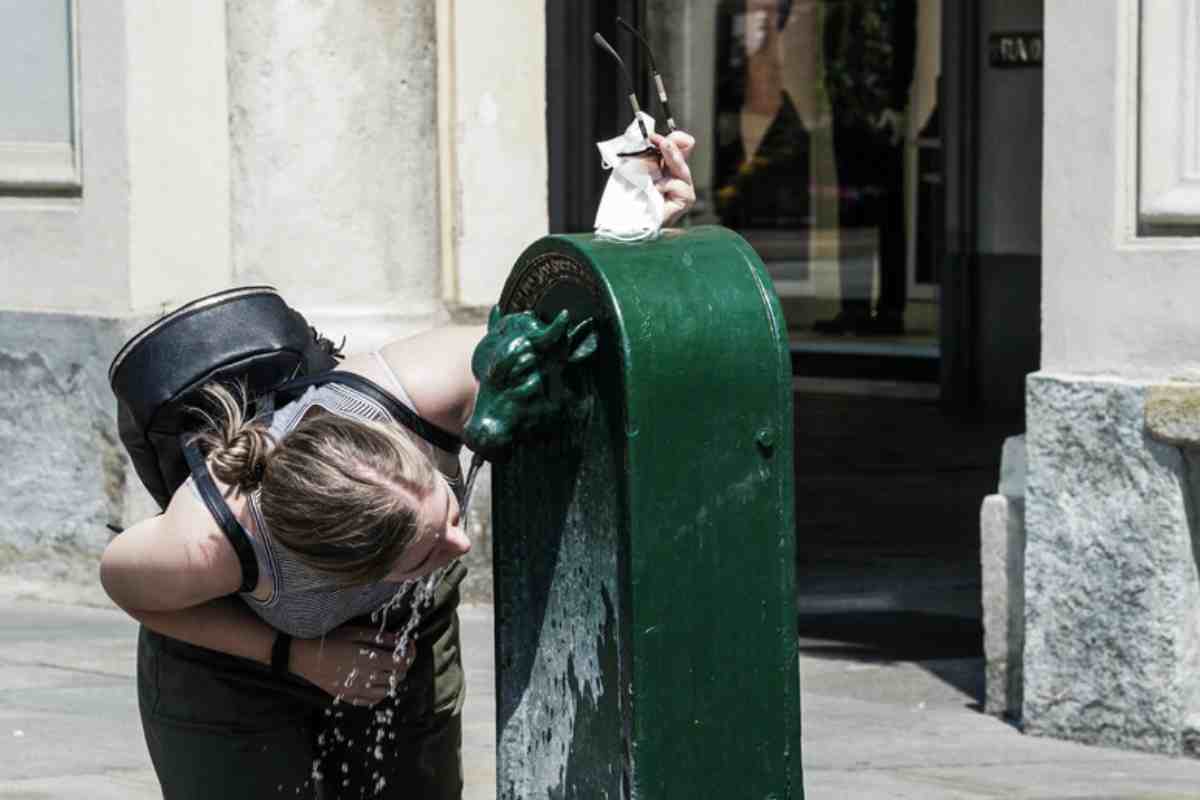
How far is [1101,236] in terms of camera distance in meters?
5.88

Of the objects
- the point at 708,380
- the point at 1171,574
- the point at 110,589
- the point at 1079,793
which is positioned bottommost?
the point at 1079,793

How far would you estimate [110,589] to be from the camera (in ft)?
11.2

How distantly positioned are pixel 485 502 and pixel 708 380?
4.47 meters

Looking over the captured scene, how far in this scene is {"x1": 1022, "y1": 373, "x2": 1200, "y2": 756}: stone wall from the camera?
5.75 m

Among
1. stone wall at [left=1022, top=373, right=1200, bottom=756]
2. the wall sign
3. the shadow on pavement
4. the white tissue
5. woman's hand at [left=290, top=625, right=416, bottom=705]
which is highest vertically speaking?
the wall sign

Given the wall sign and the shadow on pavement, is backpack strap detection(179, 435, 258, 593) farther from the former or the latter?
the wall sign

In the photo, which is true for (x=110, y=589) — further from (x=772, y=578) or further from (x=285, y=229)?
(x=285, y=229)

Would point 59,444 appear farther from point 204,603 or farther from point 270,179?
point 204,603

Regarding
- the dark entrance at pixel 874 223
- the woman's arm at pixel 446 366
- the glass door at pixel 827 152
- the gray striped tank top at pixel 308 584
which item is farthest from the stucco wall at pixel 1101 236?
the glass door at pixel 827 152

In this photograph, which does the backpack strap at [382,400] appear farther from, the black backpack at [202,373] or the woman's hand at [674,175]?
the woman's hand at [674,175]

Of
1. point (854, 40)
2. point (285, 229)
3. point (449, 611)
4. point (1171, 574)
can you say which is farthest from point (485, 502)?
→ point (854, 40)

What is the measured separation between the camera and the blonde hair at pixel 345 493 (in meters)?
3.11

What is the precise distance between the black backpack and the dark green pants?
27 centimetres

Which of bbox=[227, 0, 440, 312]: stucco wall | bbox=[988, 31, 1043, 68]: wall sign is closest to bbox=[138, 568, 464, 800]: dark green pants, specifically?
bbox=[227, 0, 440, 312]: stucco wall
